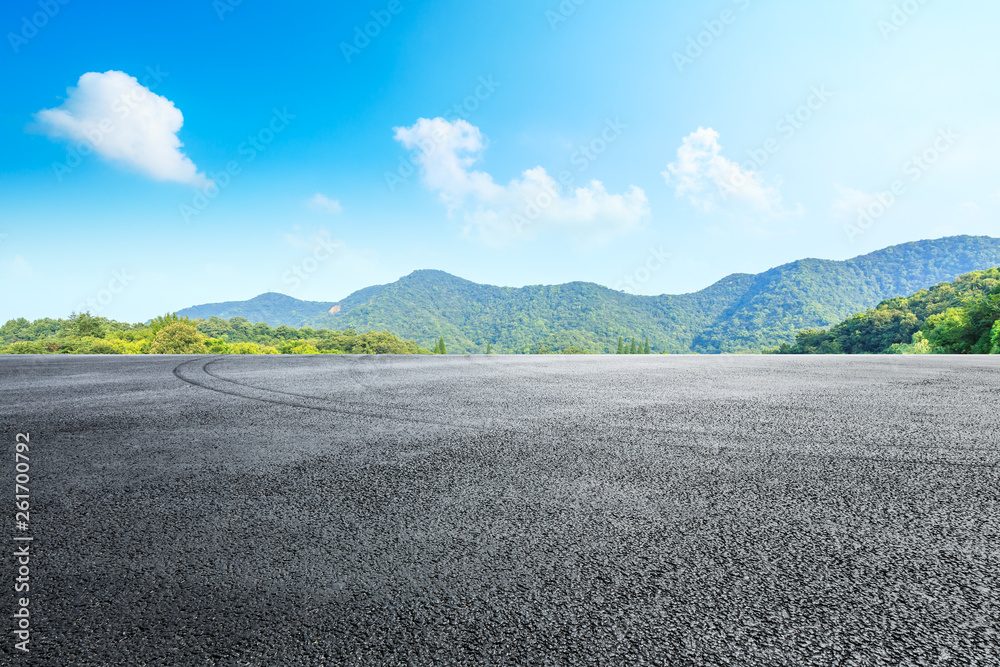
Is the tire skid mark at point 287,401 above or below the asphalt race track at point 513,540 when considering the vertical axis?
above

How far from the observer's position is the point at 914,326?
1645 inches

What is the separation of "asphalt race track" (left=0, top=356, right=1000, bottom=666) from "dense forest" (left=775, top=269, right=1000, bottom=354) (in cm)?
3101

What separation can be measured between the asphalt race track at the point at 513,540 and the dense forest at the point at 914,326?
3101cm

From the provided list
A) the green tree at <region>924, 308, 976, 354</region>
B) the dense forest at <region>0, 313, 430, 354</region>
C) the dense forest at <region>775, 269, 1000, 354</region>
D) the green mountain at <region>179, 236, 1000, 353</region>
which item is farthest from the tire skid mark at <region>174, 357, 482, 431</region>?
the green mountain at <region>179, 236, 1000, 353</region>

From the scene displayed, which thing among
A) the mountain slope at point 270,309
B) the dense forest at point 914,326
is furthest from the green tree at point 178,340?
the mountain slope at point 270,309

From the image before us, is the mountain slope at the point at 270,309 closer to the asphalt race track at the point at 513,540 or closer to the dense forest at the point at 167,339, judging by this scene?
the dense forest at the point at 167,339

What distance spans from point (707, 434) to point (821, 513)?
1639 mm

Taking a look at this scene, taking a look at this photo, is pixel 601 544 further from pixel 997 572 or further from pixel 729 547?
pixel 997 572

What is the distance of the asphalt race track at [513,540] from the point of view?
132 centimetres

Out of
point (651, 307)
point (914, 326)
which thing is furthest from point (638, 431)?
point (651, 307)

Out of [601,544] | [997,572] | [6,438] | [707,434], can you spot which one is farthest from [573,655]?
[6,438]

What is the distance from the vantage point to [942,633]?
4.34 feet

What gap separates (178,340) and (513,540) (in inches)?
1548

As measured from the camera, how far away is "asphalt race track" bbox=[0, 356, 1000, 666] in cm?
132
